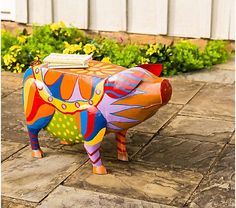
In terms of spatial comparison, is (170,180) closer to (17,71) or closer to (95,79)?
(95,79)

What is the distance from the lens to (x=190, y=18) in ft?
24.1

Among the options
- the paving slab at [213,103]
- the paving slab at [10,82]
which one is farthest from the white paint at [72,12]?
the paving slab at [213,103]

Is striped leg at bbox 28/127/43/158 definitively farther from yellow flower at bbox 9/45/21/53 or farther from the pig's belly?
yellow flower at bbox 9/45/21/53

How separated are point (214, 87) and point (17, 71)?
230cm

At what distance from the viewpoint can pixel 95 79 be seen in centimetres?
417

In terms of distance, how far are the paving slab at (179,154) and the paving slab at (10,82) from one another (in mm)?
2028

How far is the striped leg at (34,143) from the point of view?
462 cm

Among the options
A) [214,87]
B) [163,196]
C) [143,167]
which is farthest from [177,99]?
[163,196]

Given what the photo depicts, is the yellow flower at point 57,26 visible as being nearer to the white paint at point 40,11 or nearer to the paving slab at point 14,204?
the white paint at point 40,11

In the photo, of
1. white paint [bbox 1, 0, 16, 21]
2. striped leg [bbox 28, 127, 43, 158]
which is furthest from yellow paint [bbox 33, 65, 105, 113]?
white paint [bbox 1, 0, 16, 21]

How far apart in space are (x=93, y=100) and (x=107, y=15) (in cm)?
368

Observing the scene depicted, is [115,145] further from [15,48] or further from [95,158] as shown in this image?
[15,48]

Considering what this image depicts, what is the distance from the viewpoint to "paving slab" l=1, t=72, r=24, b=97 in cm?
644

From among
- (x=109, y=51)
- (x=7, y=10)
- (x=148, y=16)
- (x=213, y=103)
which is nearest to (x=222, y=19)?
(x=148, y=16)
